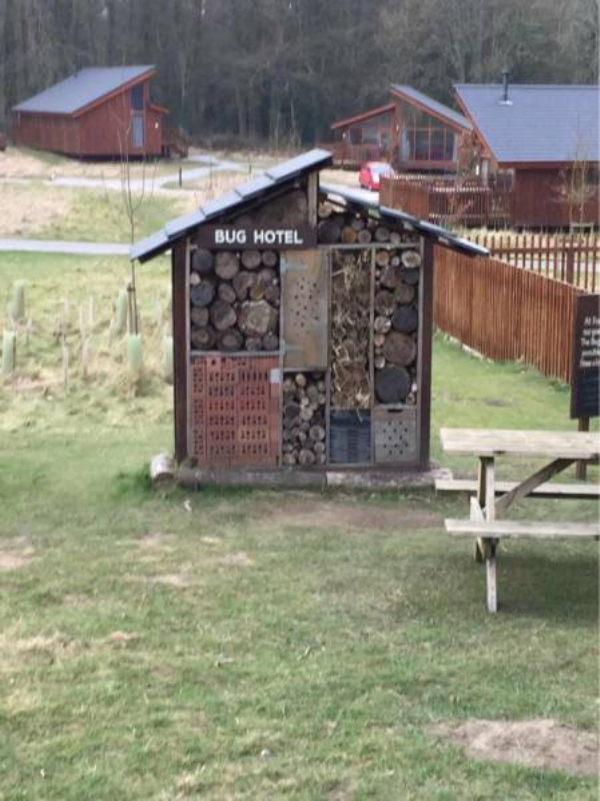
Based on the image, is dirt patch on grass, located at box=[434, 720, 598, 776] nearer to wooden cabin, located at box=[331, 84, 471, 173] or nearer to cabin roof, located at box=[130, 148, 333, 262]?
cabin roof, located at box=[130, 148, 333, 262]

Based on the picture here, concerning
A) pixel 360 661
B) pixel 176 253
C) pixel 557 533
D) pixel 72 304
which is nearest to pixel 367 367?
pixel 176 253

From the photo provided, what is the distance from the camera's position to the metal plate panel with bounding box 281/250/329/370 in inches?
367

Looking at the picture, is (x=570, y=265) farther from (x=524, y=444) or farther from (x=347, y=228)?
(x=524, y=444)

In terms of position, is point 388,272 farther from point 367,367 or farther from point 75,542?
point 75,542

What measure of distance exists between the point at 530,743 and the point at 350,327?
5192mm

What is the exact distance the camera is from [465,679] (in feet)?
17.4

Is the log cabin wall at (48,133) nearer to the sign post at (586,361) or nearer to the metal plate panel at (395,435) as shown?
the metal plate panel at (395,435)

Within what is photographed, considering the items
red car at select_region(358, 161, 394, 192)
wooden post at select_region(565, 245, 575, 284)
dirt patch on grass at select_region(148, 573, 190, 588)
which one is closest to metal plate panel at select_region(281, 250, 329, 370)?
dirt patch on grass at select_region(148, 573, 190, 588)

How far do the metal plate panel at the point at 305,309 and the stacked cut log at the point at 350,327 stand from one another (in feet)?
0.28

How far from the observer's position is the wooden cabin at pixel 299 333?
9.28 m

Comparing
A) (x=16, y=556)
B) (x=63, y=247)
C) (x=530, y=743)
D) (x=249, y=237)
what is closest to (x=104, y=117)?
(x=63, y=247)

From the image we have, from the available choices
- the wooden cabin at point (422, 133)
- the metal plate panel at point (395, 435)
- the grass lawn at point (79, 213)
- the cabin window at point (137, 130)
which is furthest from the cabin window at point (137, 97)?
the metal plate panel at point (395, 435)

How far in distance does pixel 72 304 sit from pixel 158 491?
1049cm

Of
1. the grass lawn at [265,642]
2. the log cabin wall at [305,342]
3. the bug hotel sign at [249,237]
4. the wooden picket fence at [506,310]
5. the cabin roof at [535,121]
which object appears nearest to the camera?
the grass lawn at [265,642]
